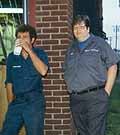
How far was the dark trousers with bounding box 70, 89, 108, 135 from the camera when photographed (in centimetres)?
604

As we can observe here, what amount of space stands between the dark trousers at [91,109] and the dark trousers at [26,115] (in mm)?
486

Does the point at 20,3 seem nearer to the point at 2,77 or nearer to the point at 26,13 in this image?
the point at 26,13

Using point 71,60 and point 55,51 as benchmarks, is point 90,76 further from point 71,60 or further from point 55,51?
point 55,51

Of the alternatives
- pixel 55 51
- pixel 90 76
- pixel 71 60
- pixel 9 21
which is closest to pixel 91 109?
pixel 90 76

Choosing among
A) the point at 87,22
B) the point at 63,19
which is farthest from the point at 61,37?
the point at 87,22

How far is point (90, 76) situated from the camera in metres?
5.98

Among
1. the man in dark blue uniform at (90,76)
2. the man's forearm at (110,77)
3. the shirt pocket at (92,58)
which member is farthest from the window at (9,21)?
the man's forearm at (110,77)

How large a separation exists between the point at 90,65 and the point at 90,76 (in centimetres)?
13

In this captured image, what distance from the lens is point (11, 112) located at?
5.85 meters

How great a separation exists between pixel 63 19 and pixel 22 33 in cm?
164

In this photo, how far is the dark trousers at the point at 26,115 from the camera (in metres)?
5.78

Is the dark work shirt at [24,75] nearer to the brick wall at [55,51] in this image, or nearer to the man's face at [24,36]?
the man's face at [24,36]

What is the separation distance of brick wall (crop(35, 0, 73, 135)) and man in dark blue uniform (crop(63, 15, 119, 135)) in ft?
3.97

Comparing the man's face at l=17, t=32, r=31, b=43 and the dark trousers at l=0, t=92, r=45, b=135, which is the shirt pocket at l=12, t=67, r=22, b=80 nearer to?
the dark trousers at l=0, t=92, r=45, b=135
